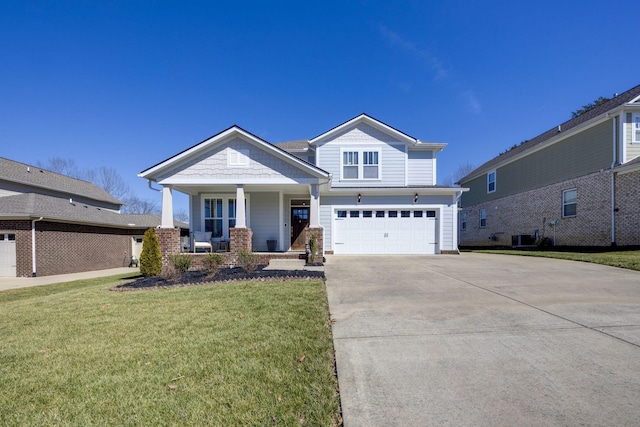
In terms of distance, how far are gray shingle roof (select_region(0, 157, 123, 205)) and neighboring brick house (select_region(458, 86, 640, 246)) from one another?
1283 inches

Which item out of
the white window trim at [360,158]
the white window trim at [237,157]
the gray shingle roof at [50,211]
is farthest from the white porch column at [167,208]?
the white window trim at [360,158]

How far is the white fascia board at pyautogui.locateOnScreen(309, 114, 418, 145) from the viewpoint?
14727 millimetres

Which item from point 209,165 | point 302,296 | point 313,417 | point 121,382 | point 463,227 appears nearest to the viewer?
point 313,417

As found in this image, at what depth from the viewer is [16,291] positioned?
9.24 metres

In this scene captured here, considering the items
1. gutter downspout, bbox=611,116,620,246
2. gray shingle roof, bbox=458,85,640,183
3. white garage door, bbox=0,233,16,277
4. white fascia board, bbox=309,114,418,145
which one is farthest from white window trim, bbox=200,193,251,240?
gray shingle roof, bbox=458,85,640,183

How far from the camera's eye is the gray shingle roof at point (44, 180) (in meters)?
18.3

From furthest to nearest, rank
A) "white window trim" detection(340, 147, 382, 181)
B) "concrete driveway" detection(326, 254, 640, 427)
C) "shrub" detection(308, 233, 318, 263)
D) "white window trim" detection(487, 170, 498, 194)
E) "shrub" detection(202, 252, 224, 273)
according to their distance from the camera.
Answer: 1. "white window trim" detection(487, 170, 498, 194)
2. "white window trim" detection(340, 147, 382, 181)
3. "shrub" detection(308, 233, 318, 263)
4. "shrub" detection(202, 252, 224, 273)
5. "concrete driveway" detection(326, 254, 640, 427)

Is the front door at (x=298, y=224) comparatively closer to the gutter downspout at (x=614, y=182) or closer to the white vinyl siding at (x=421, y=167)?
the white vinyl siding at (x=421, y=167)

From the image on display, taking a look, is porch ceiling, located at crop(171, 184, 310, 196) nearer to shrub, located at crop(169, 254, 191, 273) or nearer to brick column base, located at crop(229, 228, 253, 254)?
brick column base, located at crop(229, 228, 253, 254)

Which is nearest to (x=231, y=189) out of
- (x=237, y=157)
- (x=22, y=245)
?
(x=237, y=157)

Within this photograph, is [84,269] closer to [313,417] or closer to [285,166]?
[285,166]

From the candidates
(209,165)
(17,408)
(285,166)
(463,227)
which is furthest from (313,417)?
(463,227)

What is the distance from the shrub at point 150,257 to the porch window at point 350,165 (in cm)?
924

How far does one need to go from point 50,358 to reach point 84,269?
15283mm
